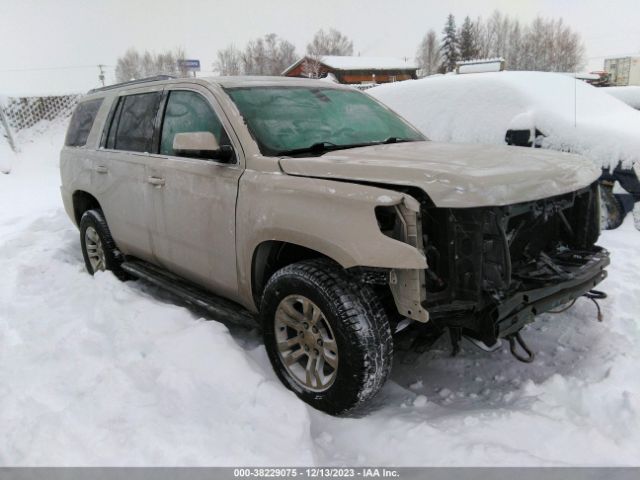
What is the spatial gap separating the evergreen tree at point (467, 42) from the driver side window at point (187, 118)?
2472 inches

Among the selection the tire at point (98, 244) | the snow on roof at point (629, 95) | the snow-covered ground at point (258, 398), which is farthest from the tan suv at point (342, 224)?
the snow on roof at point (629, 95)

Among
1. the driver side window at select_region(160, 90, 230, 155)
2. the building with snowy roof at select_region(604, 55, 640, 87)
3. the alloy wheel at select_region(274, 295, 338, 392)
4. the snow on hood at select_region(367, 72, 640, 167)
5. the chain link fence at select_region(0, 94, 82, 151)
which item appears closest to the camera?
the alloy wheel at select_region(274, 295, 338, 392)

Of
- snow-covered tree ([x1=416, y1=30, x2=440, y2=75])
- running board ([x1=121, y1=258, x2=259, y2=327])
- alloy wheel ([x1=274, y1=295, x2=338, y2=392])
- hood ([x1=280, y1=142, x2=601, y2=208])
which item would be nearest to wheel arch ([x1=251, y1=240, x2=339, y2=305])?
running board ([x1=121, y1=258, x2=259, y2=327])

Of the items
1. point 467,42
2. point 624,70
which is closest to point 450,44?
point 467,42

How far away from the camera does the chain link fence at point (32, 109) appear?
15469 mm

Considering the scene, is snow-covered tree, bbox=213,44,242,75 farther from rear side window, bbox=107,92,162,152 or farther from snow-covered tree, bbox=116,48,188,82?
rear side window, bbox=107,92,162,152

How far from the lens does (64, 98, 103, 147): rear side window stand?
475 cm

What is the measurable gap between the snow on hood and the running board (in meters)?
3.54

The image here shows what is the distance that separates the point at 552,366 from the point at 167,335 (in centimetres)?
243

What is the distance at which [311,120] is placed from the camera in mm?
3266

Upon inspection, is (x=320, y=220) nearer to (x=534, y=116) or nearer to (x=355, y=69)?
(x=534, y=116)

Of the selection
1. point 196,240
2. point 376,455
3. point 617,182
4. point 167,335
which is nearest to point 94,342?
point 167,335

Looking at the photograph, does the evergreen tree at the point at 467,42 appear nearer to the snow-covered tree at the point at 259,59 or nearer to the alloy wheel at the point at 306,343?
the snow-covered tree at the point at 259,59

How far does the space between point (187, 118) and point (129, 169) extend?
32.5 inches
